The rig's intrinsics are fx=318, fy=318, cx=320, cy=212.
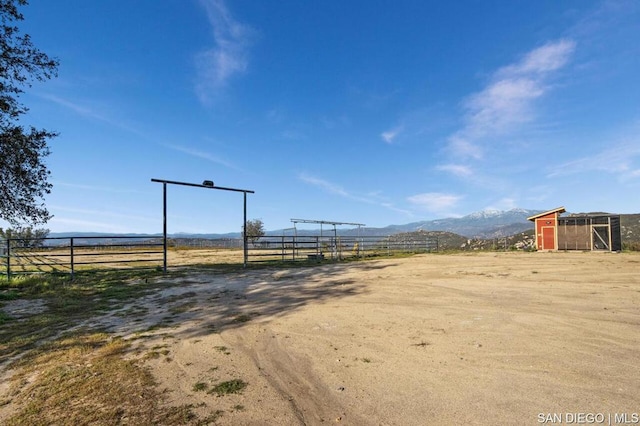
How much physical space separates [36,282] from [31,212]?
2758 mm

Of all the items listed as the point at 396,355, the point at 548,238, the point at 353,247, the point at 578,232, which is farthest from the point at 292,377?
the point at 548,238

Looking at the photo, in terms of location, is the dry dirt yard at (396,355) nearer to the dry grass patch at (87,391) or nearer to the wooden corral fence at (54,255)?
the dry grass patch at (87,391)

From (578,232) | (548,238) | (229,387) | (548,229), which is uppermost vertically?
(548,229)

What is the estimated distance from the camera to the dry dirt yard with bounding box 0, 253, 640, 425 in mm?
2768

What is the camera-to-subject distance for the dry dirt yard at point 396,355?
2.77 m

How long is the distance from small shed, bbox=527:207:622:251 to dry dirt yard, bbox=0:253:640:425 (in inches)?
760

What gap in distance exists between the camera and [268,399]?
9.78 feet

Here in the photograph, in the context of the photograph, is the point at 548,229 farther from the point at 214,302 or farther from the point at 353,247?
the point at 214,302

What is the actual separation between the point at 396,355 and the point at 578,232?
91.0 ft

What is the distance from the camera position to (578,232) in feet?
79.9

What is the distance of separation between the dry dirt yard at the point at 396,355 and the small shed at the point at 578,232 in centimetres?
1930

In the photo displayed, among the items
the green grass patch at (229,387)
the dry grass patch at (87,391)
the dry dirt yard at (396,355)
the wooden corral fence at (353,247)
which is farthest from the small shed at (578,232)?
the dry grass patch at (87,391)

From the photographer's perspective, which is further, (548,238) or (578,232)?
(548,238)

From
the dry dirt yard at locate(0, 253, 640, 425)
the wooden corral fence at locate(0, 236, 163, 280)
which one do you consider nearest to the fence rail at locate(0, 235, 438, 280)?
the wooden corral fence at locate(0, 236, 163, 280)
